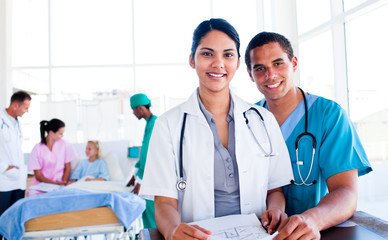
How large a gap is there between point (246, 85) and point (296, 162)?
4.40 m

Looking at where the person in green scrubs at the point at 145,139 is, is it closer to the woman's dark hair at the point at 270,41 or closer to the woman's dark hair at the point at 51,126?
the woman's dark hair at the point at 51,126

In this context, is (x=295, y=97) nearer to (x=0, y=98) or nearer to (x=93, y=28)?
(x=93, y=28)

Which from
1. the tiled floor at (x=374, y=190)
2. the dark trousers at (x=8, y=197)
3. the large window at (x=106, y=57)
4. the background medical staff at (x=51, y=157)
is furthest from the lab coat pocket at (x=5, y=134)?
Answer: the tiled floor at (x=374, y=190)

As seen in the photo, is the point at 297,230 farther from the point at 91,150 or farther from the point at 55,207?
the point at 91,150

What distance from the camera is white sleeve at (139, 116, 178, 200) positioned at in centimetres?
108

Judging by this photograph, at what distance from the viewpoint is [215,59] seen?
117 centimetres

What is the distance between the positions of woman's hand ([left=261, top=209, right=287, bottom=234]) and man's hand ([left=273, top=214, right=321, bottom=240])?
4 centimetres

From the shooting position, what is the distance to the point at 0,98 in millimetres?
5301

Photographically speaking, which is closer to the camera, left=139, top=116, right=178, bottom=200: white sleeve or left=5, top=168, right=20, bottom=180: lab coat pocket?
left=139, top=116, right=178, bottom=200: white sleeve

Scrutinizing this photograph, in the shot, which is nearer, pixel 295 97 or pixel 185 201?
pixel 185 201

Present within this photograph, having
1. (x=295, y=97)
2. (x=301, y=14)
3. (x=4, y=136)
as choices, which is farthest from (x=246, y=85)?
(x=295, y=97)

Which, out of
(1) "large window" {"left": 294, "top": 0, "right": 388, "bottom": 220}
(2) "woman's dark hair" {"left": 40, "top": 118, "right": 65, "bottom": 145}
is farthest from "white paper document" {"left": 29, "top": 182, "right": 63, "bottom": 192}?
(1) "large window" {"left": 294, "top": 0, "right": 388, "bottom": 220}

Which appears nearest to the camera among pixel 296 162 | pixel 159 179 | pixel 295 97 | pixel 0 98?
pixel 159 179

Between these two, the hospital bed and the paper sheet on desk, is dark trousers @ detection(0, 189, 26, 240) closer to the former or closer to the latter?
the hospital bed
